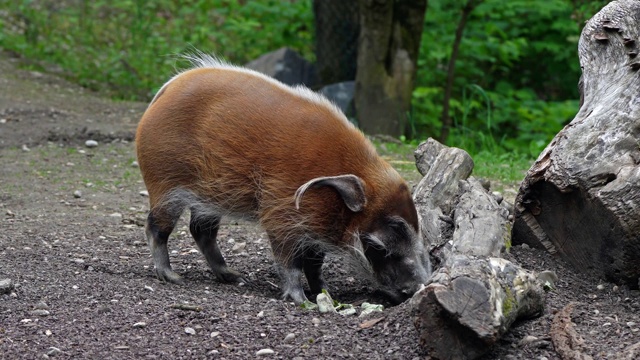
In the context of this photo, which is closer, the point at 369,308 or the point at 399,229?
the point at 369,308

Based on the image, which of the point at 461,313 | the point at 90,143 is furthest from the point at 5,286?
the point at 90,143

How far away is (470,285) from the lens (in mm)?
3525

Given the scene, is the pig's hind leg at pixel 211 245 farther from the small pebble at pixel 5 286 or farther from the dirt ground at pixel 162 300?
the small pebble at pixel 5 286

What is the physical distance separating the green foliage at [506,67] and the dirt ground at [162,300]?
3886 mm

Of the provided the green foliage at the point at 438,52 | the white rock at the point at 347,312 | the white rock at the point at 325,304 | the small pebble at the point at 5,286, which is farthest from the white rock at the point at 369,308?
the green foliage at the point at 438,52

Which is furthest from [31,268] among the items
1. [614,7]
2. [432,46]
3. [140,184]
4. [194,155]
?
[432,46]

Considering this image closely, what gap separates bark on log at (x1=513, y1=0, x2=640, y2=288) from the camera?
4.42 meters

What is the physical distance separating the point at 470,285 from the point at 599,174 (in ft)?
4.39

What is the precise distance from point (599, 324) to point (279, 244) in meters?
1.70

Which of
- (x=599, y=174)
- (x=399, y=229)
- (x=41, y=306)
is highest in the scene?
(x=599, y=174)

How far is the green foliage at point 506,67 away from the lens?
1073 cm

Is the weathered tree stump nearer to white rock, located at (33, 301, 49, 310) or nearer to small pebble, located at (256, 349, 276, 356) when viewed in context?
small pebble, located at (256, 349, 276, 356)

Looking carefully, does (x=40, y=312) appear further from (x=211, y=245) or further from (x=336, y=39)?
(x=336, y=39)

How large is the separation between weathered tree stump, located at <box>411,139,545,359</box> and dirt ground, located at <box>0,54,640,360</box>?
0.17m
